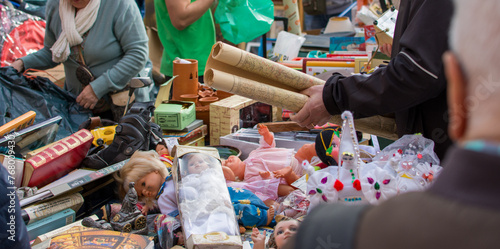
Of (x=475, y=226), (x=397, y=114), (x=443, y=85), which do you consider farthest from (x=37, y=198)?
(x=475, y=226)

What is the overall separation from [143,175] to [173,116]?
2.43 feet

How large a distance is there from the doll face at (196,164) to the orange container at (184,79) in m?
1.24

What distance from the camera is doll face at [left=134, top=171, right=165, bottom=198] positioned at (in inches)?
82.9

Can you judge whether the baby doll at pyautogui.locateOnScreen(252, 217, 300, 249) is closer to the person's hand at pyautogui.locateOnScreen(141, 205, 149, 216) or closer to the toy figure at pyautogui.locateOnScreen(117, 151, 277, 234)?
Result: the toy figure at pyautogui.locateOnScreen(117, 151, 277, 234)

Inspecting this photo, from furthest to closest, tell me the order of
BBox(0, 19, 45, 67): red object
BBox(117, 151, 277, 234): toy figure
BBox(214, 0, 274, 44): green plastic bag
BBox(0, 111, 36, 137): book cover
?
BBox(0, 19, 45, 67): red object → BBox(214, 0, 274, 44): green plastic bag → BBox(0, 111, 36, 137): book cover → BBox(117, 151, 277, 234): toy figure

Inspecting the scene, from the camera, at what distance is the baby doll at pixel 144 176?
82.9 inches

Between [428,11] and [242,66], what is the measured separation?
2.03 feet

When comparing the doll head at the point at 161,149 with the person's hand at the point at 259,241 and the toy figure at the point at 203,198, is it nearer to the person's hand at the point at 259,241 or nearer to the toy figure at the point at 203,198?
the toy figure at the point at 203,198

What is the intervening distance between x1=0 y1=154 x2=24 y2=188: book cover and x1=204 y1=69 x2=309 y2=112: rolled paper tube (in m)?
0.97

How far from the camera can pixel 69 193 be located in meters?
2.01

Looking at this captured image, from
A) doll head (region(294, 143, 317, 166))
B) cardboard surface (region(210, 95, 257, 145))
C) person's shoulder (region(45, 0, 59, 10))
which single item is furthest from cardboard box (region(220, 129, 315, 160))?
person's shoulder (region(45, 0, 59, 10))

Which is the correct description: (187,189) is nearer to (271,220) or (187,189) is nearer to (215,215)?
(215,215)

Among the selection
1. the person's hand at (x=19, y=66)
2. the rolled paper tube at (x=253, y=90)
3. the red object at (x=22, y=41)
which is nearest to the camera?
the rolled paper tube at (x=253, y=90)

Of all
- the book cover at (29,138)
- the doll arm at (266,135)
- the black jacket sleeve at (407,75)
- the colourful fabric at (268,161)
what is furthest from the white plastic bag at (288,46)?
the black jacket sleeve at (407,75)
